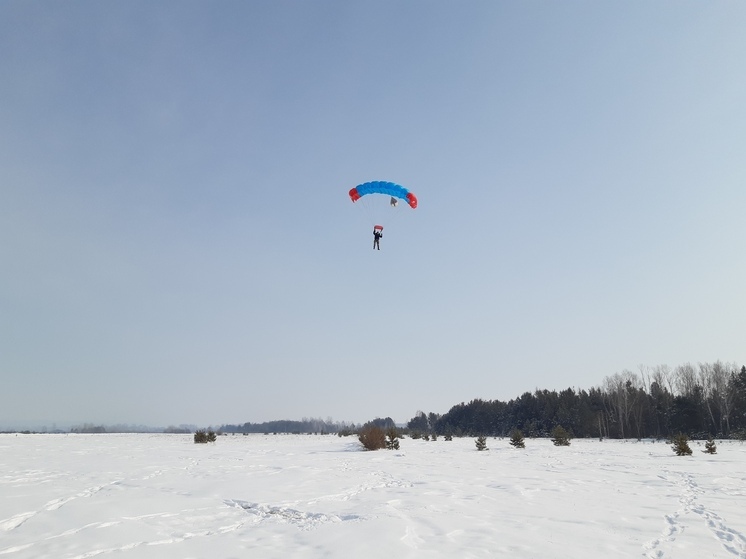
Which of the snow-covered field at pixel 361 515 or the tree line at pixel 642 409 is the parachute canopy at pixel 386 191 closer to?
the snow-covered field at pixel 361 515

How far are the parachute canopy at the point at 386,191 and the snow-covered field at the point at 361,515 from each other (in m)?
13.7

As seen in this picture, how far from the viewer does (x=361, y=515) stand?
255 inches

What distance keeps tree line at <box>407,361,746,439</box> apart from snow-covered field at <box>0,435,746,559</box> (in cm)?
3878

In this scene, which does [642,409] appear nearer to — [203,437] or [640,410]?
[640,410]

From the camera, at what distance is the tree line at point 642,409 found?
143 ft

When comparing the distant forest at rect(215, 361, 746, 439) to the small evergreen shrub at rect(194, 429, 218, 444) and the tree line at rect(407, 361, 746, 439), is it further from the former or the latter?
the small evergreen shrub at rect(194, 429, 218, 444)

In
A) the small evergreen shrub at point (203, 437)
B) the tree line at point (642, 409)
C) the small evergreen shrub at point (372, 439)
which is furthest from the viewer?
the tree line at point (642, 409)

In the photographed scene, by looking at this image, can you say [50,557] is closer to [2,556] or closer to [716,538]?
[2,556]

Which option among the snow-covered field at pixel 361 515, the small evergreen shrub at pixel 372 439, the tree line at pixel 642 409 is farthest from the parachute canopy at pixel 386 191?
the tree line at pixel 642 409

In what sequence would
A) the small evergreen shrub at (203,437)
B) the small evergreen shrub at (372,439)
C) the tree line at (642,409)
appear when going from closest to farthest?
the small evergreen shrub at (372,439) → the small evergreen shrub at (203,437) → the tree line at (642,409)

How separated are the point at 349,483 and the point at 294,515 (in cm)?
336

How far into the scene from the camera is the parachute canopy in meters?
21.4

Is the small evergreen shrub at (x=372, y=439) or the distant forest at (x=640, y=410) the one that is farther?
the distant forest at (x=640, y=410)

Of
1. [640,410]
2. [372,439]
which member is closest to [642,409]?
[640,410]
